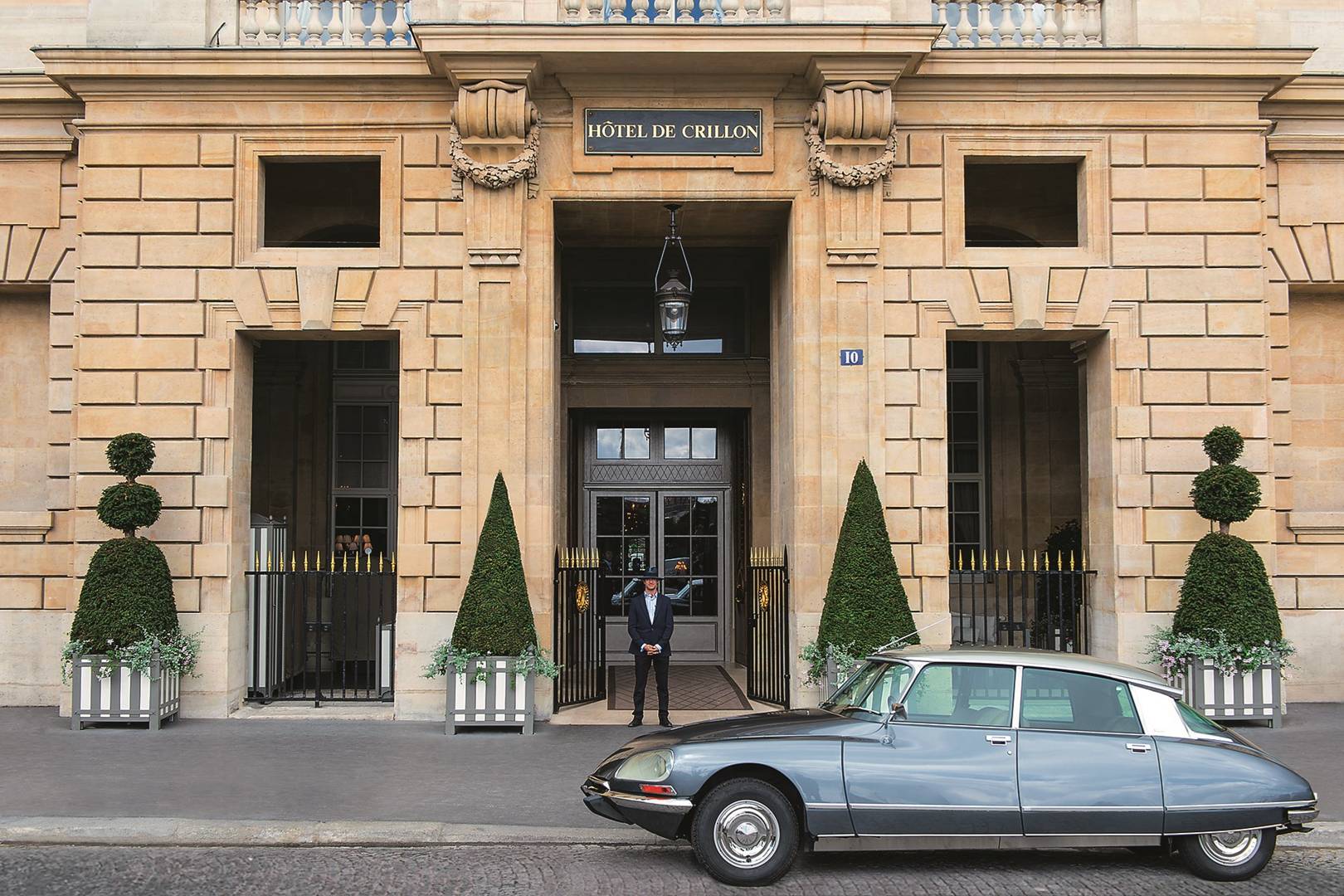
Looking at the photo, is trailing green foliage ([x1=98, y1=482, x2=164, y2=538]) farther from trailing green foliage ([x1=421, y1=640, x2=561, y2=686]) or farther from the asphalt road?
the asphalt road

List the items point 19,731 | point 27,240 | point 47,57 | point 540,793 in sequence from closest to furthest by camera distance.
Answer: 1. point 540,793
2. point 19,731
3. point 47,57
4. point 27,240

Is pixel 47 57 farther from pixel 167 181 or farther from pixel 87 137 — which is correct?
pixel 167 181

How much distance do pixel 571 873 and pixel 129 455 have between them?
7615 mm

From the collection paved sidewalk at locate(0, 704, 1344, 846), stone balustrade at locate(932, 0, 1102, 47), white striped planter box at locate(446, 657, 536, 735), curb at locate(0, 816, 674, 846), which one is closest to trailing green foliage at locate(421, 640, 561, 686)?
white striped planter box at locate(446, 657, 536, 735)

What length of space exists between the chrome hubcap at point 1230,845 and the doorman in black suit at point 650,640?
6370mm

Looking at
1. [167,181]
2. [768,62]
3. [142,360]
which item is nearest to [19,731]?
[142,360]

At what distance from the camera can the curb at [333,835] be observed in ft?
27.0

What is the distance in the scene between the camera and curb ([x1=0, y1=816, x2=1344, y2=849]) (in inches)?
324

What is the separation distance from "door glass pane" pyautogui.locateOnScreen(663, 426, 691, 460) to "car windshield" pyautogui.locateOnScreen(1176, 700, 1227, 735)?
39.4 feet

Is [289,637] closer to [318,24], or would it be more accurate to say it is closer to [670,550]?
[670,550]

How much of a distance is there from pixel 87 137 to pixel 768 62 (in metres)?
7.79

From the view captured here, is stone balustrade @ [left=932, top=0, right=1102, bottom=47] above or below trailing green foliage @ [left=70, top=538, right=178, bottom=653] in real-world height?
above

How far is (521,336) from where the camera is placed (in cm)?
1344

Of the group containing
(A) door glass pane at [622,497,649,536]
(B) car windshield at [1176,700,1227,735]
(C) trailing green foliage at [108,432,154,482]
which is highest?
(C) trailing green foliage at [108,432,154,482]
